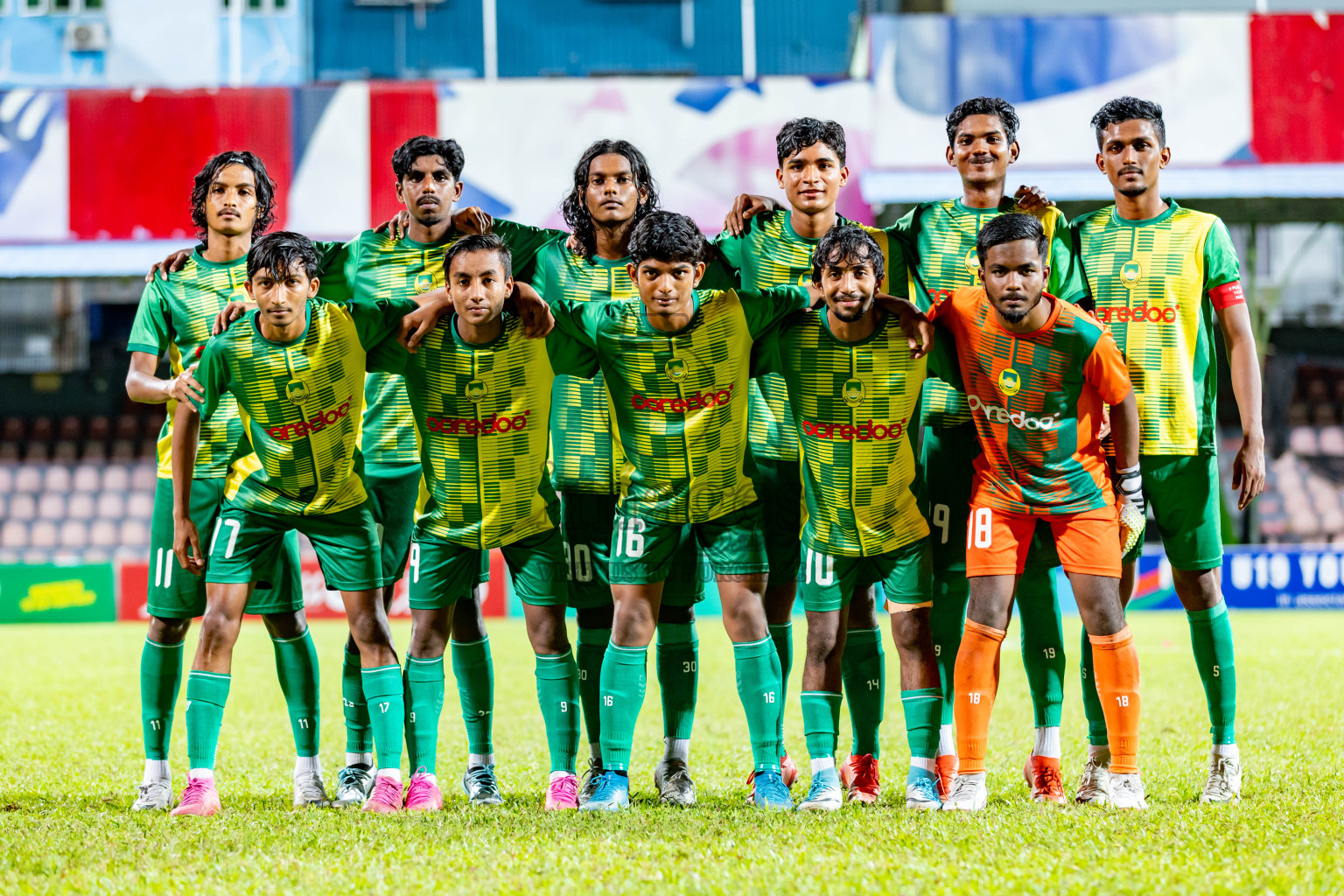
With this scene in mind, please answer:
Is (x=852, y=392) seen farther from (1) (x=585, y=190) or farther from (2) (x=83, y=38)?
(2) (x=83, y=38)

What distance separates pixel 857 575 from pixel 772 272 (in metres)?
1.21

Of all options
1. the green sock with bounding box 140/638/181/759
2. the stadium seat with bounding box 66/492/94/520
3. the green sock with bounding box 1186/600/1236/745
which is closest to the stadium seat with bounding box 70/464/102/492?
the stadium seat with bounding box 66/492/94/520

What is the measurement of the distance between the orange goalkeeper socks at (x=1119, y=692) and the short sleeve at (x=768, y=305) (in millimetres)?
1495

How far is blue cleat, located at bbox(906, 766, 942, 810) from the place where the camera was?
4188mm

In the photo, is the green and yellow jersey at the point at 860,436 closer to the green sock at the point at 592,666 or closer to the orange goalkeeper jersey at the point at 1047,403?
the orange goalkeeper jersey at the point at 1047,403

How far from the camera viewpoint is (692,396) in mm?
4426

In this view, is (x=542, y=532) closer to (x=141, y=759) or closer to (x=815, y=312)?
(x=815, y=312)

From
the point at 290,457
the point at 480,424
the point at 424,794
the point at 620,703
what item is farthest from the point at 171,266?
the point at 620,703

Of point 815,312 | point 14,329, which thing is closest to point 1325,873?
point 815,312

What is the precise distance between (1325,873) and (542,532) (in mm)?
2620

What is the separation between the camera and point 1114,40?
16312 mm

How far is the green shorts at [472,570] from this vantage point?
451cm

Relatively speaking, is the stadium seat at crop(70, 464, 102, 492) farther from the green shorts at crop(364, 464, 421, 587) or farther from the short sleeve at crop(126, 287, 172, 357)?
the green shorts at crop(364, 464, 421, 587)

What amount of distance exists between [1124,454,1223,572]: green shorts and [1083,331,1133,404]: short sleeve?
429 millimetres
